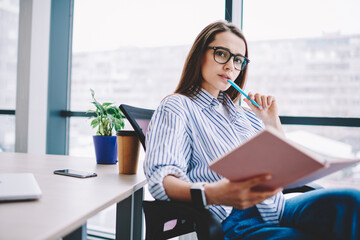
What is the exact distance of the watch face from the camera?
83 cm

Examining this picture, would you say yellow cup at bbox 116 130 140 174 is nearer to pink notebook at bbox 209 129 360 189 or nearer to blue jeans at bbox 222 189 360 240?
blue jeans at bbox 222 189 360 240

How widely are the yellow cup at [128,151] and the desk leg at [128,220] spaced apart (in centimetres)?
12

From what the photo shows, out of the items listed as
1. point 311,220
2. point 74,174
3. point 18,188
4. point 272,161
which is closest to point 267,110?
point 311,220

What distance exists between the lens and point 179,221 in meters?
1.03

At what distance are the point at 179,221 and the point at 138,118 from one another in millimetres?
504

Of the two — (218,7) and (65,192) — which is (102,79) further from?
(65,192)

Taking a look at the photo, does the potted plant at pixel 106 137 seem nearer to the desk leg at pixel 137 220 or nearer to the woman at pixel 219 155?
the desk leg at pixel 137 220

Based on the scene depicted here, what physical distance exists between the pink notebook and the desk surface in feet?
1.17

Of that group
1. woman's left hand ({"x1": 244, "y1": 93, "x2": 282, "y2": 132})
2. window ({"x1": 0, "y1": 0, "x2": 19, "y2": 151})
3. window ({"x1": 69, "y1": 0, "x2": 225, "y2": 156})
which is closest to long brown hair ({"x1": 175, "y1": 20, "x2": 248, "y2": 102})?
woman's left hand ({"x1": 244, "y1": 93, "x2": 282, "y2": 132})

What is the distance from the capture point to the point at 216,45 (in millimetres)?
1210

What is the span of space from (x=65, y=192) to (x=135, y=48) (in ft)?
6.07

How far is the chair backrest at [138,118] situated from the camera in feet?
3.97

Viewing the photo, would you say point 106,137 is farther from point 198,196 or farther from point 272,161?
point 272,161

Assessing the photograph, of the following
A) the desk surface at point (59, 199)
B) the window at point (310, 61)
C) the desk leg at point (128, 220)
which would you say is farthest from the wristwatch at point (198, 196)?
the window at point (310, 61)
